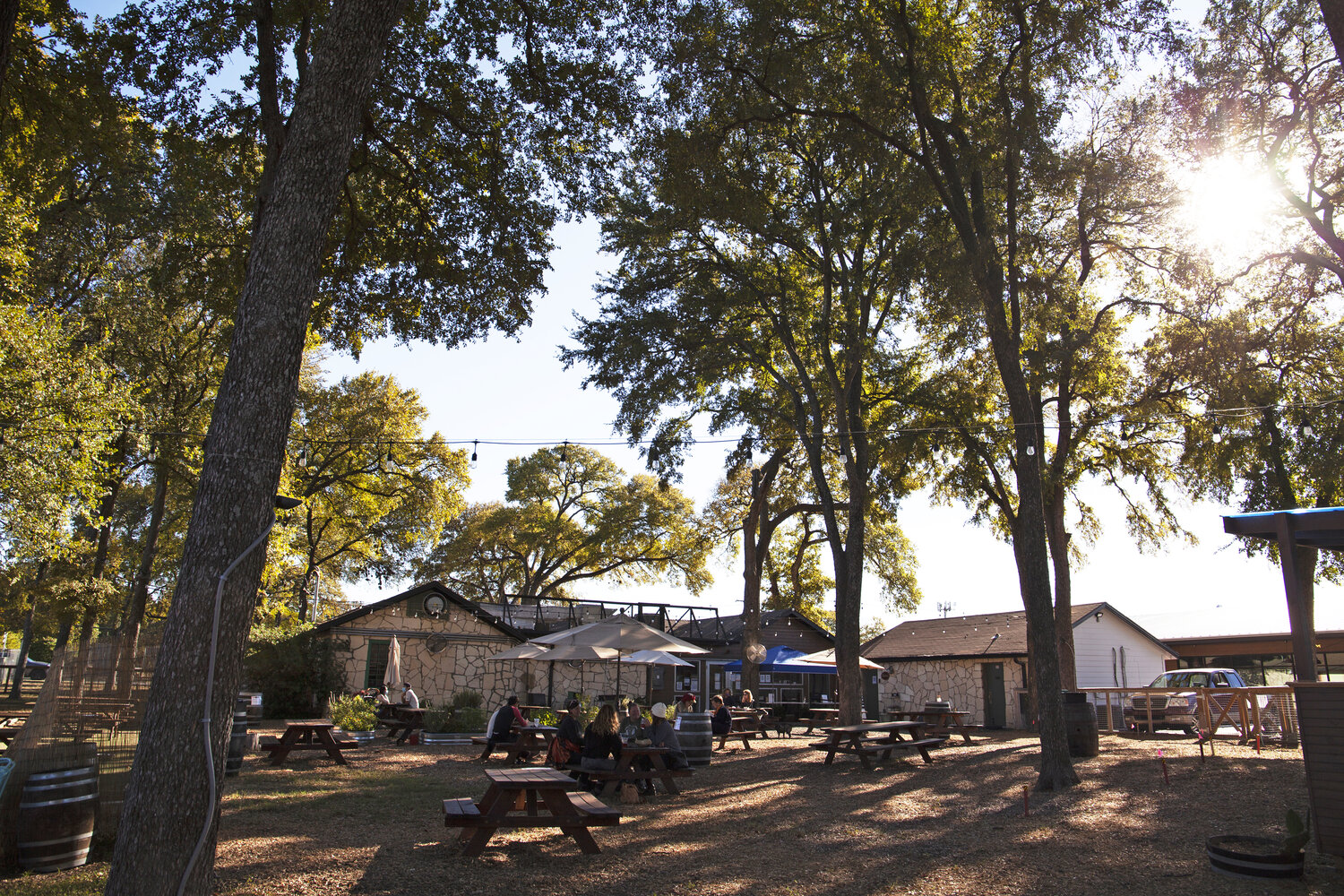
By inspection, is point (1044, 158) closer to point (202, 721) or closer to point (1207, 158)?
point (1207, 158)

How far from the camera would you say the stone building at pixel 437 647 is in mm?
23844

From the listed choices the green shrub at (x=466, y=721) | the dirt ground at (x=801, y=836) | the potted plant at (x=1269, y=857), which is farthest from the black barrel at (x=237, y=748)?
the potted plant at (x=1269, y=857)

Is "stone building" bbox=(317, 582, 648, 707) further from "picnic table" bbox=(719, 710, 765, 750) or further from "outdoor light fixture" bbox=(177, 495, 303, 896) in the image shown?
"outdoor light fixture" bbox=(177, 495, 303, 896)

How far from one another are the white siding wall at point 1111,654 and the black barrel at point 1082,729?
46.6 feet

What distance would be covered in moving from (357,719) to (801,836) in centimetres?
1242

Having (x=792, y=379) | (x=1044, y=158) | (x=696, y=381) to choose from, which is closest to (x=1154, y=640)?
(x=792, y=379)

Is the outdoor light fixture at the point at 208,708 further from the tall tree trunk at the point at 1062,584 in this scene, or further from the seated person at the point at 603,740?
the tall tree trunk at the point at 1062,584

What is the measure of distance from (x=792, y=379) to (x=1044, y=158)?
26.9ft

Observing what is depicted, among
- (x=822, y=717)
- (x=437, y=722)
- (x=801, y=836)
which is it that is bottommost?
(x=822, y=717)

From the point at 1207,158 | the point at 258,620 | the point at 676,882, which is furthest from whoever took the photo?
the point at 258,620

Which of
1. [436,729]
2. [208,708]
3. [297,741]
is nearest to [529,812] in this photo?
[208,708]

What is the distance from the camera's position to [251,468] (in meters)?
5.10

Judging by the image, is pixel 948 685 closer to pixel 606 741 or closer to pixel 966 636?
pixel 966 636

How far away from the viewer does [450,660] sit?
24.8 m
